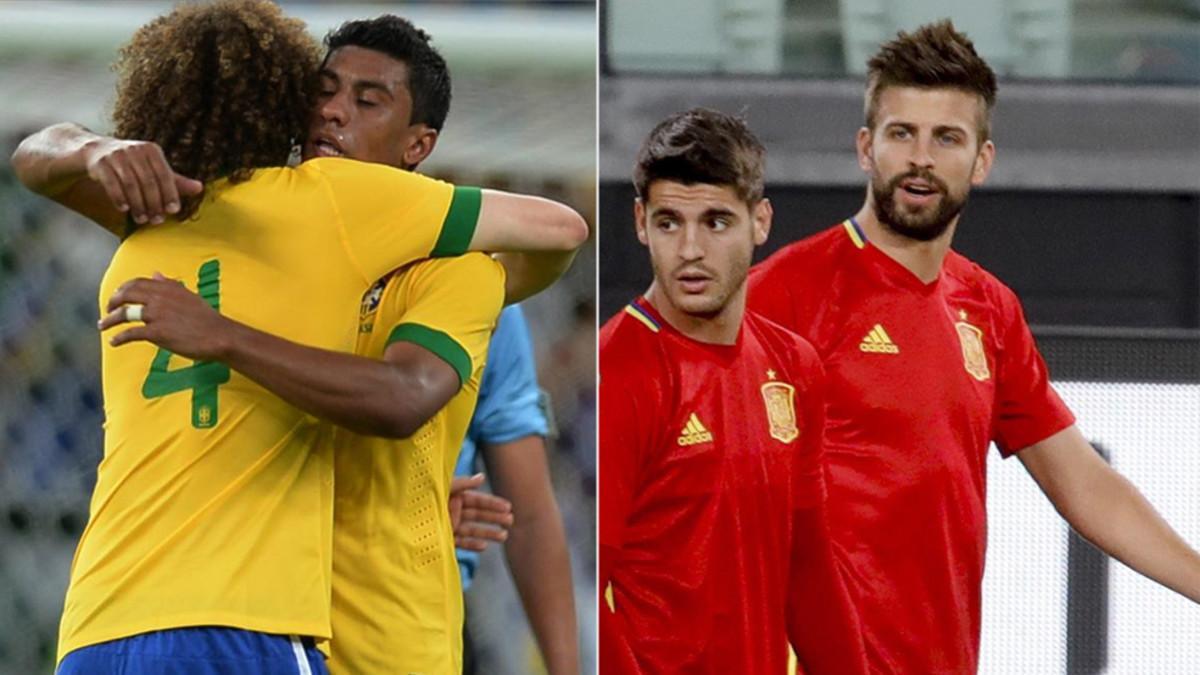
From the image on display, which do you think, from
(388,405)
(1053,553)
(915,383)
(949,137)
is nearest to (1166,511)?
(1053,553)

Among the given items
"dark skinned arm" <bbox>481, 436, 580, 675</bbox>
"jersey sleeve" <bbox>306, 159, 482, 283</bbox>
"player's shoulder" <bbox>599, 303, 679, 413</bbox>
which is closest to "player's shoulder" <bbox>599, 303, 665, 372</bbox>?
"player's shoulder" <bbox>599, 303, 679, 413</bbox>

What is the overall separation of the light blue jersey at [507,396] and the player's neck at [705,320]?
0.15 meters

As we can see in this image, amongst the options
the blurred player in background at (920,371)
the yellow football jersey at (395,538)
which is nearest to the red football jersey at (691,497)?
the blurred player in background at (920,371)

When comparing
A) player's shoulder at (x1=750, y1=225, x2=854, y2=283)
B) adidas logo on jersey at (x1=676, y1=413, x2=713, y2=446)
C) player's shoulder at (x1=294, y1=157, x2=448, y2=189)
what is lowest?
adidas logo on jersey at (x1=676, y1=413, x2=713, y2=446)

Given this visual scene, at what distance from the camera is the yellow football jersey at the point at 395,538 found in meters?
1.66

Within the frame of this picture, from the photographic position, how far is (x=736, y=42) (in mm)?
2184

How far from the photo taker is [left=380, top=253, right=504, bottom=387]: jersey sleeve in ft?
5.21

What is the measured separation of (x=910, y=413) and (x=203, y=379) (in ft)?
2.95

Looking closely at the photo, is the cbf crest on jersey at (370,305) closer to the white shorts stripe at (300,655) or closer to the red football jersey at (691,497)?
the white shorts stripe at (300,655)

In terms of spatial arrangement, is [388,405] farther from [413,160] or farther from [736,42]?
[736,42]

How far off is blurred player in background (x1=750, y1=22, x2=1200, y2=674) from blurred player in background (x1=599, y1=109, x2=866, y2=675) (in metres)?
0.09

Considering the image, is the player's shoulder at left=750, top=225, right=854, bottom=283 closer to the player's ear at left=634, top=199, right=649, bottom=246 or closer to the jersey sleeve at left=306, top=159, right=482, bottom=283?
the player's ear at left=634, top=199, right=649, bottom=246

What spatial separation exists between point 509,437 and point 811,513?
34 cm

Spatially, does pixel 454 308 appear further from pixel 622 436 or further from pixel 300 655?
pixel 622 436
